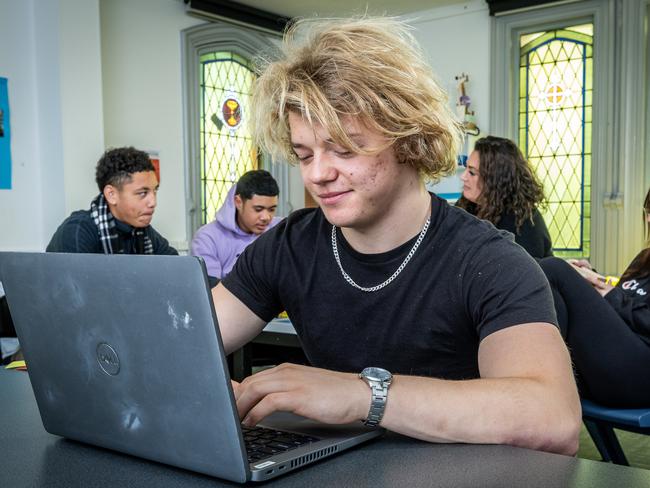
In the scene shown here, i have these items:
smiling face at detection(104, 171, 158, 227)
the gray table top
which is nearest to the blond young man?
the gray table top

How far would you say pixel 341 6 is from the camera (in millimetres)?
5562

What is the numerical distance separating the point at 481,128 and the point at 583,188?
0.90 meters

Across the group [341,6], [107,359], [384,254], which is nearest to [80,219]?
[384,254]

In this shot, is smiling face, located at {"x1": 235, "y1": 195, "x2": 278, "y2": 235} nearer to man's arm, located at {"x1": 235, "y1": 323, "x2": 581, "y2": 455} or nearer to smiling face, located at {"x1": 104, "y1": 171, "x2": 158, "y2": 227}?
smiling face, located at {"x1": 104, "y1": 171, "x2": 158, "y2": 227}

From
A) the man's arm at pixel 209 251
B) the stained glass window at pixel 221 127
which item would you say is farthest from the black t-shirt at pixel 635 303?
the stained glass window at pixel 221 127

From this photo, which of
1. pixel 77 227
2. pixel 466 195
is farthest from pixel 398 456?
pixel 466 195

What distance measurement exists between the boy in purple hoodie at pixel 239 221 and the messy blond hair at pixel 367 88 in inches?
98.1

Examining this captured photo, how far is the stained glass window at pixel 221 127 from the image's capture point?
5.50 metres

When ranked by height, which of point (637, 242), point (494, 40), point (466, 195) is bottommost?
point (637, 242)

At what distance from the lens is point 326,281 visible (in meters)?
1.28

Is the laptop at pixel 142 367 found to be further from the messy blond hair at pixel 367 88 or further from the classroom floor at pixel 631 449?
the classroom floor at pixel 631 449

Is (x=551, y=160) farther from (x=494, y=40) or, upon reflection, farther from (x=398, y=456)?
(x=398, y=456)

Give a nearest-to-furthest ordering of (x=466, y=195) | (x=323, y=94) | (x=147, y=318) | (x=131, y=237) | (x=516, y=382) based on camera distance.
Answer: (x=147, y=318) < (x=516, y=382) < (x=323, y=94) < (x=131, y=237) < (x=466, y=195)

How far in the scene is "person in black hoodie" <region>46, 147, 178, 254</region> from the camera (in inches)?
124
